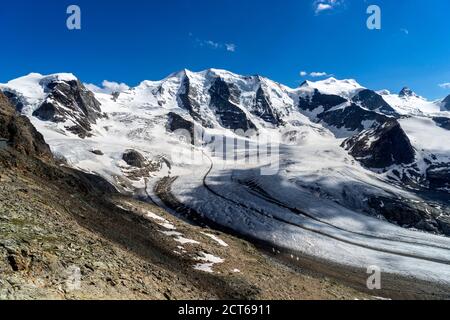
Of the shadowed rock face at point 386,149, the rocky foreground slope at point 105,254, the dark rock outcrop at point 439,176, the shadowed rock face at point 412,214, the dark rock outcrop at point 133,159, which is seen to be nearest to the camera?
the rocky foreground slope at point 105,254

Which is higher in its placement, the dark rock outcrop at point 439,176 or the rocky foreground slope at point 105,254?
the dark rock outcrop at point 439,176

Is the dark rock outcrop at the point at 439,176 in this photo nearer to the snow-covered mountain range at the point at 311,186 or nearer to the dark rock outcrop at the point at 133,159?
the snow-covered mountain range at the point at 311,186

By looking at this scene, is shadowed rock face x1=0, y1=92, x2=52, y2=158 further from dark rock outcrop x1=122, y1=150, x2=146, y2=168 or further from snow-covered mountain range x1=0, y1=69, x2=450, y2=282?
dark rock outcrop x1=122, y1=150, x2=146, y2=168

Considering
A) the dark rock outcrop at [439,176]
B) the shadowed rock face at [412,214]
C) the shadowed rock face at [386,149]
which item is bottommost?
the shadowed rock face at [412,214]

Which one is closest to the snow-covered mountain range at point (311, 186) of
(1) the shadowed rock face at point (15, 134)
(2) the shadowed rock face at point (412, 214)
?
(2) the shadowed rock face at point (412, 214)
